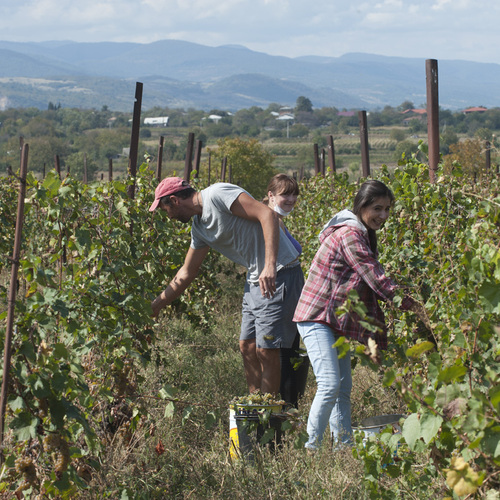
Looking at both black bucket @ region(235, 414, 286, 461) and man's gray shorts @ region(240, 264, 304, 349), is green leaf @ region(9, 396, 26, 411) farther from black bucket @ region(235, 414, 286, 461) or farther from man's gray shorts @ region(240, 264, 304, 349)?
man's gray shorts @ region(240, 264, 304, 349)

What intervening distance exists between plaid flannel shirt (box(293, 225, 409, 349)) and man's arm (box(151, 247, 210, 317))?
0.63 m

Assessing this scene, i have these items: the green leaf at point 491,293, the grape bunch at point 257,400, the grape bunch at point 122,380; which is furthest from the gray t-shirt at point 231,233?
the green leaf at point 491,293

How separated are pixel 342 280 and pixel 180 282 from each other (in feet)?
2.78

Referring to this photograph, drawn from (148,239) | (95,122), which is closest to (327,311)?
(148,239)

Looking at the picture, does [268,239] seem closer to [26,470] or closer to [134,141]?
[26,470]

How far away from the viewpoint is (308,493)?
7.66 feet

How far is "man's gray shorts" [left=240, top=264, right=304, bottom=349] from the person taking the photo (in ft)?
10.0

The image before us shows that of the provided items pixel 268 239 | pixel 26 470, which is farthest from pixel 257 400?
pixel 26 470

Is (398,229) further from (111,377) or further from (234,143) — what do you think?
(234,143)

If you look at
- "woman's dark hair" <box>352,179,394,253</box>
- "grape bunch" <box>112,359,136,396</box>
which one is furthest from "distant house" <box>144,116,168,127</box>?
"grape bunch" <box>112,359,136,396</box>

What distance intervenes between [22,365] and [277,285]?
147cm

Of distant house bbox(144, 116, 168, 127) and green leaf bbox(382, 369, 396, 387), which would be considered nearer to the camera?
green leaf bbox(382, 369, 396, 387)

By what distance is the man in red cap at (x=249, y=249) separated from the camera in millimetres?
2980

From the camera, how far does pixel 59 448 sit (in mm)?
1957
